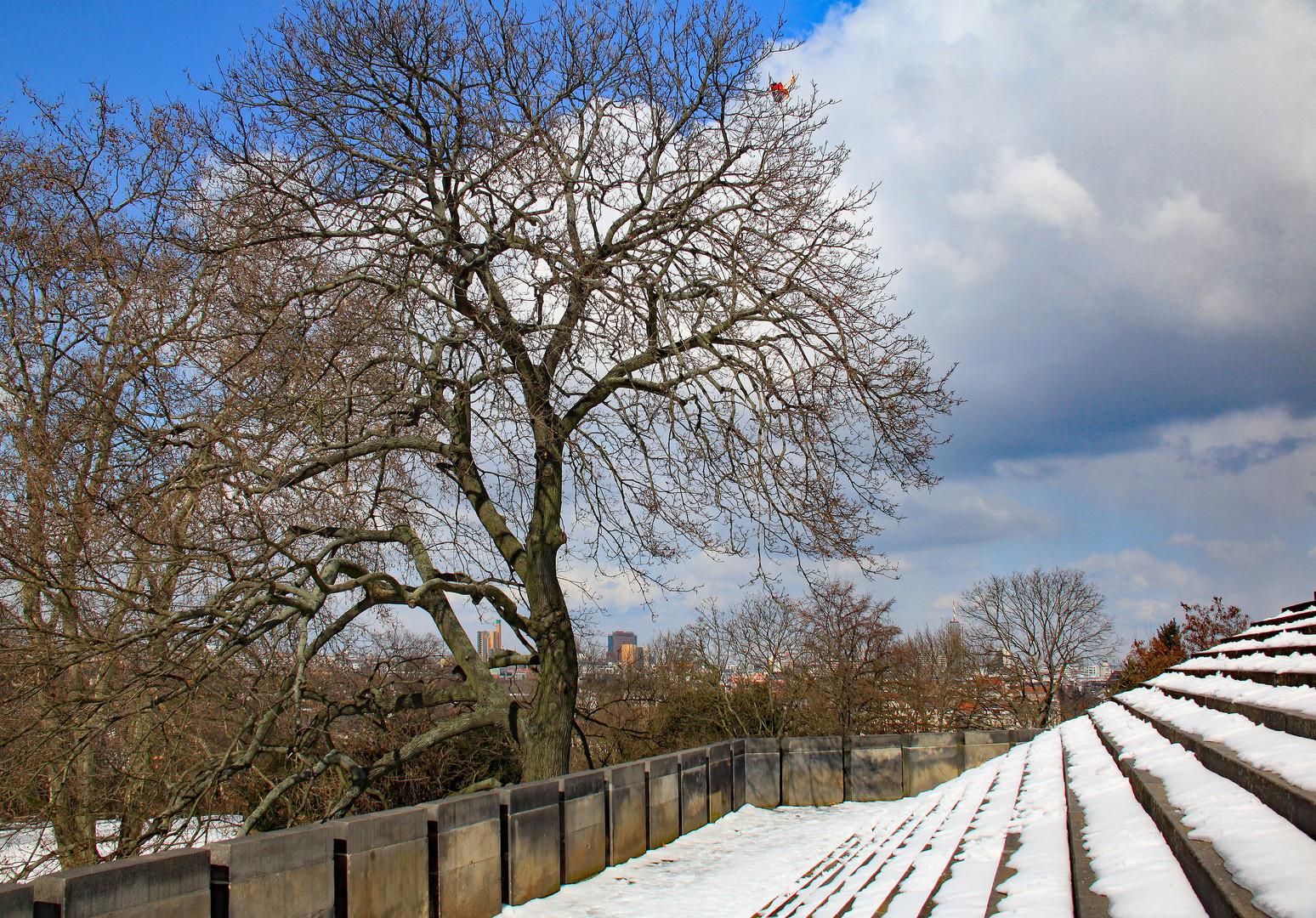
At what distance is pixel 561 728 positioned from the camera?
36.7ft

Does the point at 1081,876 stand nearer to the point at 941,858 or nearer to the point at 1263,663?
the point at 941,858

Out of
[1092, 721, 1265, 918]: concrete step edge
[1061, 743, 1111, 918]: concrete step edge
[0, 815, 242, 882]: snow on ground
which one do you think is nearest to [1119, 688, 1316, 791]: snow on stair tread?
[1092, 721, 1265, 918]: concrete step edge

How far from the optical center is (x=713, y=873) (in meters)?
10.1

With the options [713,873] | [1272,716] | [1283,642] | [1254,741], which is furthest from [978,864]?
[713,873]

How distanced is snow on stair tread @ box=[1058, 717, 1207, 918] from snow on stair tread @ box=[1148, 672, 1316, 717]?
0.68 m

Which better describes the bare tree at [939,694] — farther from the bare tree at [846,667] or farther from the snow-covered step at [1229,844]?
the snow-covered step at [1229,844]

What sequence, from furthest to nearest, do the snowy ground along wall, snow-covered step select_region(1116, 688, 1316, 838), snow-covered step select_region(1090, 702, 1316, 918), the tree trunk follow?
the tree trunk
the snowy ground along wall
snow-covered step select_region(1116, 688, 1316, 838)
snow-covered step select_region(1090, 702, 1316, 918)

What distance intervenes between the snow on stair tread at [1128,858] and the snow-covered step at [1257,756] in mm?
305

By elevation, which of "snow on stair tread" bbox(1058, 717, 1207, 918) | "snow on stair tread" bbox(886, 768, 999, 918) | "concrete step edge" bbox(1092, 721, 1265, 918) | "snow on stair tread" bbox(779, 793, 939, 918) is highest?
"concrete step edge" bbox(1092, 721, 1265, 918)

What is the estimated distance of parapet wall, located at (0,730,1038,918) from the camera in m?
4.69

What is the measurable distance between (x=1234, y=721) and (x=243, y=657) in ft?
33.5

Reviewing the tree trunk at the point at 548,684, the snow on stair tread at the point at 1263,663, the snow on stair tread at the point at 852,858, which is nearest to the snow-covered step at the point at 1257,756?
the snow on stair tread at the point at 1263,663

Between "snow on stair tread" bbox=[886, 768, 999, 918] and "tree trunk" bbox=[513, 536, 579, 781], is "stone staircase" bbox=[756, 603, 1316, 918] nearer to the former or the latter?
"snow on stair tread" bbox=[886, 768, 999, 918]

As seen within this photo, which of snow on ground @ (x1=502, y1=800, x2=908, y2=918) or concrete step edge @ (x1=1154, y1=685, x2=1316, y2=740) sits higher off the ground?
concrete step edge @ (x1=1154, y1=685, x2=1316, y2=740)
